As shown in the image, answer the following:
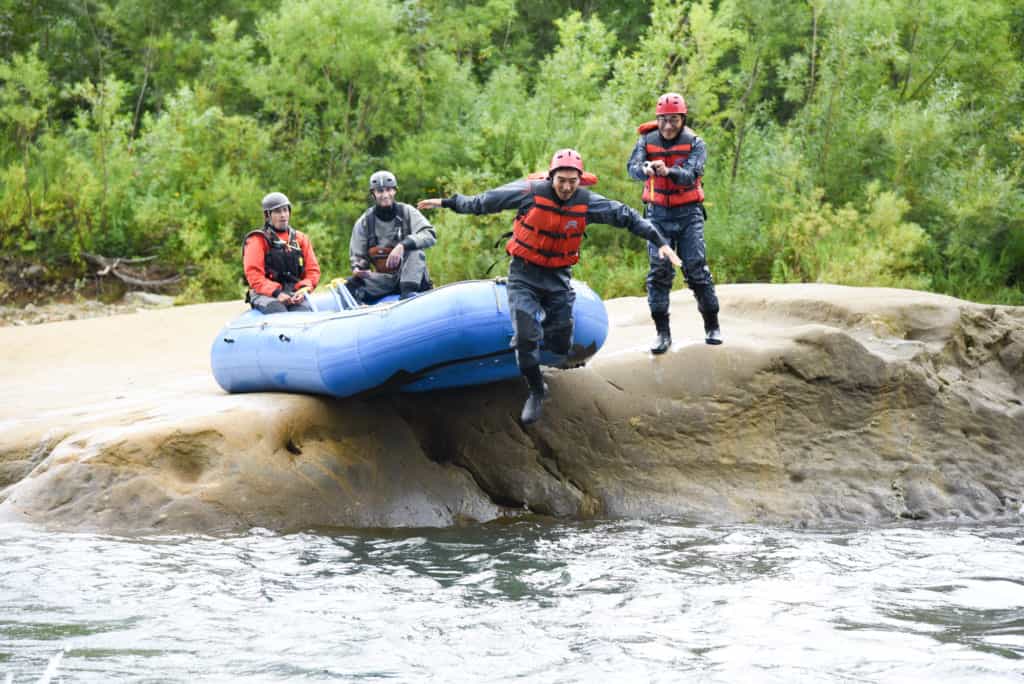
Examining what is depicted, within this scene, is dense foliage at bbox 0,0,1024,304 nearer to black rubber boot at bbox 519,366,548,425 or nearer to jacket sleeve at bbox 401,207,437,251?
jacket sleeve at bbox 401,207,437,251

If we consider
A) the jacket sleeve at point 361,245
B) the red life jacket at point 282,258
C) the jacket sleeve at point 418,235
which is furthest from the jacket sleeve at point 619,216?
the red life jacket at point 282,258

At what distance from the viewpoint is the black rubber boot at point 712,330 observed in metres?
7.35

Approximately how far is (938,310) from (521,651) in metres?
4.60

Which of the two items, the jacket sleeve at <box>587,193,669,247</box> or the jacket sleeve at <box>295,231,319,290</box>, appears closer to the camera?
the jacket sleeve at <box>587,193,669,247</box>

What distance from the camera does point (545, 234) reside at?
640 centimetres

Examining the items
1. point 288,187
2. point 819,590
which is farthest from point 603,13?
point 819,590

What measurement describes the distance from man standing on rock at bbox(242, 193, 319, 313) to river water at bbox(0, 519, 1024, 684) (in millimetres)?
1975

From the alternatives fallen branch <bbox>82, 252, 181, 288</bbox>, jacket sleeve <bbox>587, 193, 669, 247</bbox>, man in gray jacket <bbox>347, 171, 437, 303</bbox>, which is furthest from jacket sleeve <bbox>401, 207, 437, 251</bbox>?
fallen branch <bbox>82, 252, 181, 288</bbox>

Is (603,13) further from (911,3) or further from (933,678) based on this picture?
(933,678)

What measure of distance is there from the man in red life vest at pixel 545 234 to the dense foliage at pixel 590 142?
7722 mm

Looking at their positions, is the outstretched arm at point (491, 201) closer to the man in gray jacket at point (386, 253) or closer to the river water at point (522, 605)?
the man in gray jacket at point (386, 253)

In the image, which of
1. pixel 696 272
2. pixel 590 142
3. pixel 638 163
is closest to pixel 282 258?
pixel 638 163

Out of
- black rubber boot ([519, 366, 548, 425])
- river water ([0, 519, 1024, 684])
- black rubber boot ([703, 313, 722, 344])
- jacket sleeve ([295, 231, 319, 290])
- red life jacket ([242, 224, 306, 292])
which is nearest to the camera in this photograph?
river water ([0, 519, 1024, 684])

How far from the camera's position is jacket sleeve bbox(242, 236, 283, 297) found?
7.87 m
